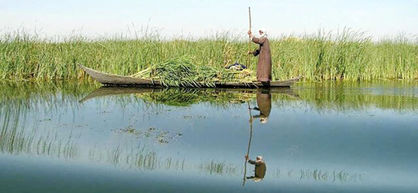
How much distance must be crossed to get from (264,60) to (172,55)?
13.0 ft

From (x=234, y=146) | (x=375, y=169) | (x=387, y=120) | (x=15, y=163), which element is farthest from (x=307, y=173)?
(x=387, y=120)

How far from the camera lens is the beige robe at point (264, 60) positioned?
12826 mm

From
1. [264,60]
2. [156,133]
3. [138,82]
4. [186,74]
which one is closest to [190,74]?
[186,74]

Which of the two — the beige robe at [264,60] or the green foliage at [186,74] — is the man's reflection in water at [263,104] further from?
the green foliage at [186,74]

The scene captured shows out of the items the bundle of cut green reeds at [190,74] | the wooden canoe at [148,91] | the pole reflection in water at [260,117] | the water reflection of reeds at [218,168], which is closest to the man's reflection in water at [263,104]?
the pole reflection in water at [260,117]

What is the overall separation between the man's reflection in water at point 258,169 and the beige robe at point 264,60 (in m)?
7.43

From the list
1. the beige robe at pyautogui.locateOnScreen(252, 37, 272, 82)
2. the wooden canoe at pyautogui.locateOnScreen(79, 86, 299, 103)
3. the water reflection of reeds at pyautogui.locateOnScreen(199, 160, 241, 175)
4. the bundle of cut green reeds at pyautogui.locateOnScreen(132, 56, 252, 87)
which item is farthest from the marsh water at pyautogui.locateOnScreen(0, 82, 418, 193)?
the bundle of cut green reeds at pyautogui.locateOnScreen(132, 56, 252, 87)

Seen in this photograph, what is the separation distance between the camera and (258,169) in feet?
17.1

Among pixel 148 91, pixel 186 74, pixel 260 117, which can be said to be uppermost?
pixel 186 74

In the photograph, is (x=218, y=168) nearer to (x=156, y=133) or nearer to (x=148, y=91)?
(x=156, y=133)

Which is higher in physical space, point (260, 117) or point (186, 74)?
point (186, 74)

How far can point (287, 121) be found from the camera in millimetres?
8164

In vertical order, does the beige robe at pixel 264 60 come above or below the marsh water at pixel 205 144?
above

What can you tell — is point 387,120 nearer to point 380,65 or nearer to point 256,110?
point 256,110
